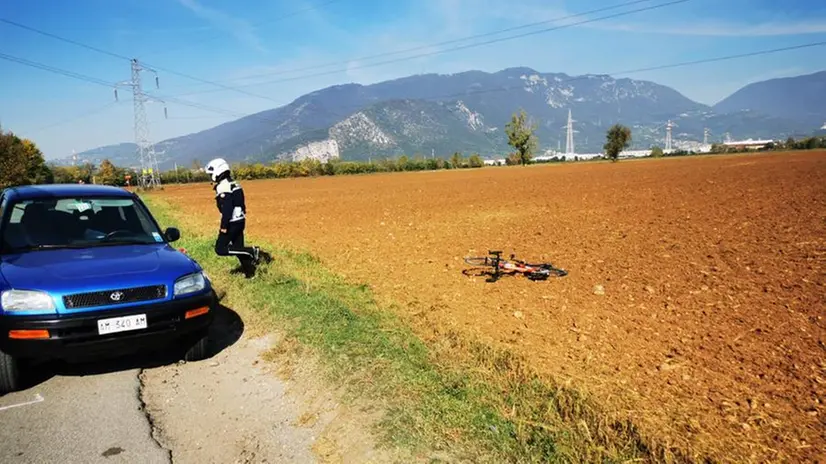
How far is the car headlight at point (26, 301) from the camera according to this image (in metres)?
4.14

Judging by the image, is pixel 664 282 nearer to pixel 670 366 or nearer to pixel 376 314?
pixel 670 366

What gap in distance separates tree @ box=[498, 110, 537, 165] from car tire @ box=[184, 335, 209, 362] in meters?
98.6

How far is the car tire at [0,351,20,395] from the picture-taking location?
425 cm

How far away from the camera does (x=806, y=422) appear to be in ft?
12.1

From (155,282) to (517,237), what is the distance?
9.58 m

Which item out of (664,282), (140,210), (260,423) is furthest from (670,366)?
(140,210)

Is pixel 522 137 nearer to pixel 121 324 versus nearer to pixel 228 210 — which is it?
pixel 228 210

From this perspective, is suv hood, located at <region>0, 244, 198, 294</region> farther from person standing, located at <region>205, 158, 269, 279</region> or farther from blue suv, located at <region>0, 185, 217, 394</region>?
person standing, located at <region>205, 158, 269, 279</region>

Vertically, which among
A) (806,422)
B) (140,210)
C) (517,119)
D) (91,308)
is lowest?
(806,422)

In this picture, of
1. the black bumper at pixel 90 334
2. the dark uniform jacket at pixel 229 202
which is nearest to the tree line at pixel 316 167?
the dark uniform jacket at pixel 229 202

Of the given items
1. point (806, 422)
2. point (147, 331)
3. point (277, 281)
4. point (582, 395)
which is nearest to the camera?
point (806, 422)

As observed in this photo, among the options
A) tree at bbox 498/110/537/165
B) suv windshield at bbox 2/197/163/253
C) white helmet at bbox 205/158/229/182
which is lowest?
suv windshield at bbox 2/197/163/253

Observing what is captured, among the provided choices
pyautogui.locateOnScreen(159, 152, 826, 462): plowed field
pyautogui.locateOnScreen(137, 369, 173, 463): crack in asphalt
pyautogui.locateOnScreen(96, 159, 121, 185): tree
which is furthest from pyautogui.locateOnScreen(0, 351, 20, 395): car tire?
pyautogui.locateOnScreen(96, 159, 121, 185): tree

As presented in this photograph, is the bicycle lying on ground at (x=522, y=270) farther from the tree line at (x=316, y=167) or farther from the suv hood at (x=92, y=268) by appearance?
the tree line at (x=316, y=167)
